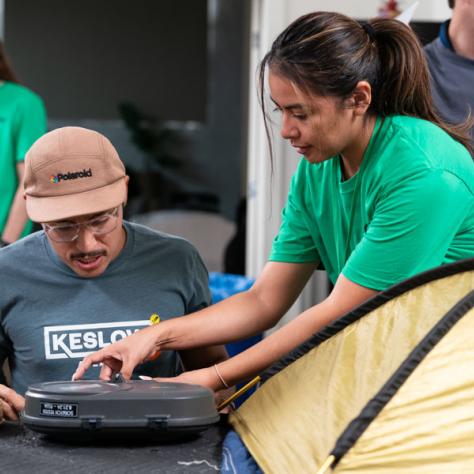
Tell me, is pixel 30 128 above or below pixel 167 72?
above

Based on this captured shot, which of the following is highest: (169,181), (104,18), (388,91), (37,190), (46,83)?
(388,91)

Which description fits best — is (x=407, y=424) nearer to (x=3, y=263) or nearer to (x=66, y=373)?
(x=66, y=373)

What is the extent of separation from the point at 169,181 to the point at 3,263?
459cm

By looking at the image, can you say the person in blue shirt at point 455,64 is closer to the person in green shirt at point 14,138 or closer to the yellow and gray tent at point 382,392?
the yellow and gray tent at point 382,392

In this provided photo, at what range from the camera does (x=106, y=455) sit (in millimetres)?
1372

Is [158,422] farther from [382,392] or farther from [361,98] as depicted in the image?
[361,98]

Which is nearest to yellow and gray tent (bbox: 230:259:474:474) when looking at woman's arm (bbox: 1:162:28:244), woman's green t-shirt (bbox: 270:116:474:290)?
woman's green t-shirt (bbox: 270:116:474:290)

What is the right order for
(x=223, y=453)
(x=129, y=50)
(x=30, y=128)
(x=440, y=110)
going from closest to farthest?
(x=223, y=453) → (x=440, y=110) → (x=30, y=128) → (x=129, y=50)

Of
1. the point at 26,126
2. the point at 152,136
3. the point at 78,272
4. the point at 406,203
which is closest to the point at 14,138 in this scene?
the point at 26,126

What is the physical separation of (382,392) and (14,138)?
2022mm

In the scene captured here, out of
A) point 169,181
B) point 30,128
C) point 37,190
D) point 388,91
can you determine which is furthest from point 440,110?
point 169,181

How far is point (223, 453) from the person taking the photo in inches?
55.4

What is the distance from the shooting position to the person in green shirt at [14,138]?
2992mm

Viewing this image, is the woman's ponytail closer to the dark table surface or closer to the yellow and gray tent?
the yellow and gray tent
